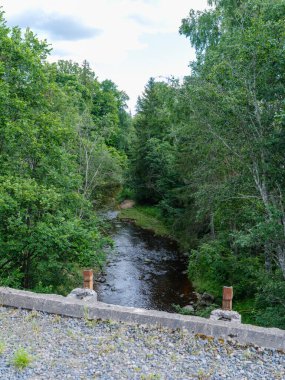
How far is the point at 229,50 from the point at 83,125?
13543mm

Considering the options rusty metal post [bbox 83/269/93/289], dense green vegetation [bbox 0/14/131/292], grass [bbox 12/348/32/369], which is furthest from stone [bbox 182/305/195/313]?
grass [bbox 12/348/32/369]

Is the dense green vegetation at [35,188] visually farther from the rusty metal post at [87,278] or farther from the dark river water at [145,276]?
the dark river water at [145,276]

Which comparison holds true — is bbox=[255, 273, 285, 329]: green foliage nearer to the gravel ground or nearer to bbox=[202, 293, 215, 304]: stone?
the gravel ground

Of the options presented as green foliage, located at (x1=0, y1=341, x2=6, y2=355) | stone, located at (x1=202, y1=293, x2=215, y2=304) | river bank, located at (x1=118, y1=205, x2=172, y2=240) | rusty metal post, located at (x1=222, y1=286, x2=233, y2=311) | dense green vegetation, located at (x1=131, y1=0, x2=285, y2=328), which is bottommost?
stone, located at (x1=202, y1=293, x2=215, y2=304)

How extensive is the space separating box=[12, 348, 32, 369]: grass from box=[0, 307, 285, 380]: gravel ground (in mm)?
55

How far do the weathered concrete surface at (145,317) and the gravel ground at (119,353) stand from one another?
136 millimetres

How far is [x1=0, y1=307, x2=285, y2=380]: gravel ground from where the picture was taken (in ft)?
18.5

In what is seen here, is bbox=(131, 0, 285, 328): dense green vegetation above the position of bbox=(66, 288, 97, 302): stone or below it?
above

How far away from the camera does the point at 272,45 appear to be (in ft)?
32.7

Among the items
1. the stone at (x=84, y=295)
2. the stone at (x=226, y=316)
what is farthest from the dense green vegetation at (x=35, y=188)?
the stone at (x=226, y=316)

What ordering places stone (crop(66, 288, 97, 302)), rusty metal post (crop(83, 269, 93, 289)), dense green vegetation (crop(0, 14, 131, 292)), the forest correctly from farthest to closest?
dense green vegetation (crop(0, 14, 131, 292)), the forest, rusty metal post (crop(83, 269, 93, 289)), stone (crop(66, 288, 97, 302))

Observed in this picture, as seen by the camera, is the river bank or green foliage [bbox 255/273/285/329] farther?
the river bank

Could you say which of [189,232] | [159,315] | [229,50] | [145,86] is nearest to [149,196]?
[145,86]

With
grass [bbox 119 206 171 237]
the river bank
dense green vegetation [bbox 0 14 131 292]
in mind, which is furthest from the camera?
grass [bbox 119 206 171 237]
